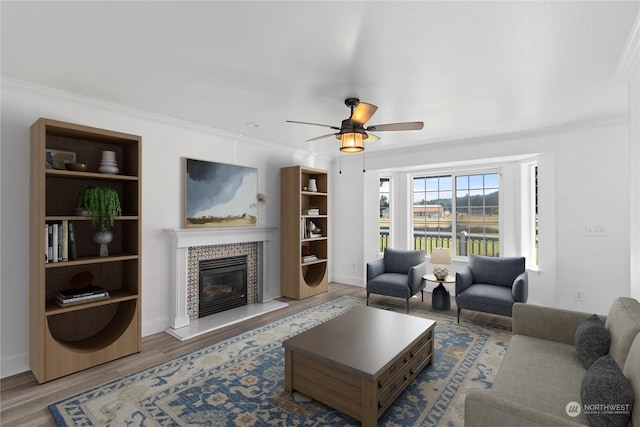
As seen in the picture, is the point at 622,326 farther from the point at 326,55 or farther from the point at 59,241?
the point at 59,241

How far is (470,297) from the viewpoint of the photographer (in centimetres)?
387

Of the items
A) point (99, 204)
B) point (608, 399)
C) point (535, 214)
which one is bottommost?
point (608, 399)

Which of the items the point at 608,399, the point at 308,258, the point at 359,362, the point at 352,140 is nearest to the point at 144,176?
the point at 352,140

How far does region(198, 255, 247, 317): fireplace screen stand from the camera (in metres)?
4.20

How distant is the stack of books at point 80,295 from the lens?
2.77 m

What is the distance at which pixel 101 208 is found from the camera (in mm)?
2920

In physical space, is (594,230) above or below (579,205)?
below

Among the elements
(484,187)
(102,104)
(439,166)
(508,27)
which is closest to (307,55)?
(508,27)

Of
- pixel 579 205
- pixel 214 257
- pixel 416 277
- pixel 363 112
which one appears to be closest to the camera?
pixel 363 112

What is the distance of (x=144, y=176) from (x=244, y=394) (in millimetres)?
2584

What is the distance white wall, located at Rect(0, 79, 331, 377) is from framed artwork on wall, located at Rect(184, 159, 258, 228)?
0.11 metres

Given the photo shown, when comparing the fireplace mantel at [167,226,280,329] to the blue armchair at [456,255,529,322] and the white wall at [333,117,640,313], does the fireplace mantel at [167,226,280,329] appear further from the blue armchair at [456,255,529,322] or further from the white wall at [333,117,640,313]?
the white wall at [333,117,640,313]

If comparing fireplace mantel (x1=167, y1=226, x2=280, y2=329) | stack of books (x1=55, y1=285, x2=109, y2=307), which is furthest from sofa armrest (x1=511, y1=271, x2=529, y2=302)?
stack of books (x1=55, y1=285, x2=109, y2=307)

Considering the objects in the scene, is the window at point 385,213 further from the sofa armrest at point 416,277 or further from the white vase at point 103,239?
the white vase at point 103,239
